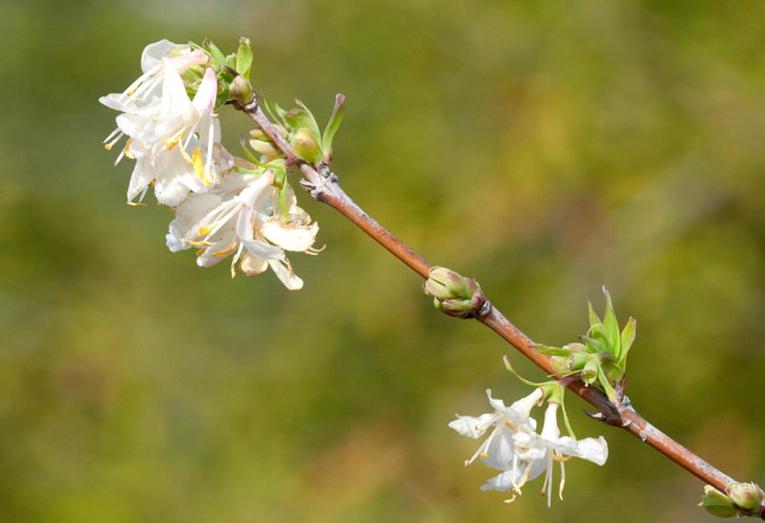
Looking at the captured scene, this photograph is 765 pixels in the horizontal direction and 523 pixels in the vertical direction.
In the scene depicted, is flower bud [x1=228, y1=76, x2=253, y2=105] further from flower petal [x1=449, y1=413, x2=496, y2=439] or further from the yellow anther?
flower petal [x1=449, y1=413, x2=496, y2=439]

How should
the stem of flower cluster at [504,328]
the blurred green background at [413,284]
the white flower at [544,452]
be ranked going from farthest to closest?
the blurred green background at [413,284] < the white flower at [544,452] < the stem of flower cluster at [504,328]

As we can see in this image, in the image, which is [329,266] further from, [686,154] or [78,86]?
[78,86]

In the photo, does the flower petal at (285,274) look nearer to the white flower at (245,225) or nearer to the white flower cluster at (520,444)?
the white flower at (245,225)

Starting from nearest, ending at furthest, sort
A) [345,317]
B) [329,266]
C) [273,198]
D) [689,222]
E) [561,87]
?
[273,198]
[689,222]
[561,87]
[345,317]
[329,266]

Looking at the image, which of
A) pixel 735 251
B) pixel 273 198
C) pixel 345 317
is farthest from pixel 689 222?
pixel 273 198

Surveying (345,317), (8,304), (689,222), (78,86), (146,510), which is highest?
(689,222)

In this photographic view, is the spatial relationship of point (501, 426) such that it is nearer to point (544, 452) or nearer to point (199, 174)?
point (544, 452)

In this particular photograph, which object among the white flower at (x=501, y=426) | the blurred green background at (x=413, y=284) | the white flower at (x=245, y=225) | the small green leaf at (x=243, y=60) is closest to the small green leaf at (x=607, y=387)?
the white flower at (x=501, y=426)
